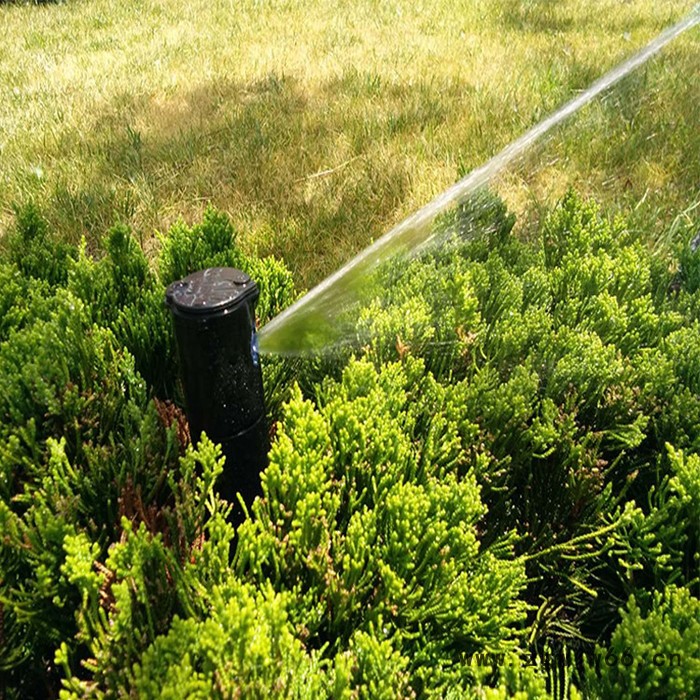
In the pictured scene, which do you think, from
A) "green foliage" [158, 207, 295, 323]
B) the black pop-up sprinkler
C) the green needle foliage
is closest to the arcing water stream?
the green needle foliage

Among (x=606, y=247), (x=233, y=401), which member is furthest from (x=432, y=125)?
(x=233, y=401)

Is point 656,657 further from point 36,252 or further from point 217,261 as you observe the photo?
point 36,252

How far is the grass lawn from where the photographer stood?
3.56 metres

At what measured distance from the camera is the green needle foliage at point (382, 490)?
1.17 meters

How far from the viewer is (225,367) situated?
4.23 feet

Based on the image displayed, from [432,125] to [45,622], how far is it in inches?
151

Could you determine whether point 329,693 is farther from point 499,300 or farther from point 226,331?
point 499,300

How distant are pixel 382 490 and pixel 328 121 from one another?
3.62 m

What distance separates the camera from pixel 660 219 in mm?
3391

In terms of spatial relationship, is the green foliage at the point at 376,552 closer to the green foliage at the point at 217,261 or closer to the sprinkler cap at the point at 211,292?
the sprinkler cap at the point at 211,292

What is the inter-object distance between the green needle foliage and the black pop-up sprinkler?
0.08 m

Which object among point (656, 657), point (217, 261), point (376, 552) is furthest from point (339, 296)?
point (656, 657)

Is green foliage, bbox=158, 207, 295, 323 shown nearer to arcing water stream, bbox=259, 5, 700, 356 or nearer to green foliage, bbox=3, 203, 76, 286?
arcing water stream, bbox=259, 5, 700, 356

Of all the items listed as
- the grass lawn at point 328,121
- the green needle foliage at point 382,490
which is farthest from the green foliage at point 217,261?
the grass lawn at point 328,121
